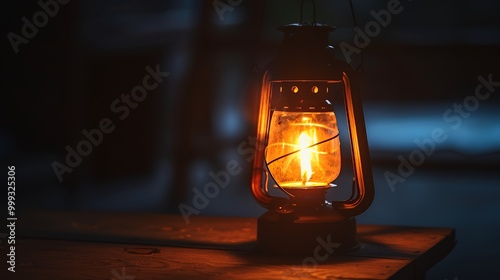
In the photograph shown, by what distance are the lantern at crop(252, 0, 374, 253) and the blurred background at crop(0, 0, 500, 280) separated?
117cm

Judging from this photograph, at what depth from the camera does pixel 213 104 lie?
2986 mm

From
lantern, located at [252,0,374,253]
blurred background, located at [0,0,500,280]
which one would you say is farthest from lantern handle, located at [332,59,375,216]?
blurred background, located at [0,0,500,280]

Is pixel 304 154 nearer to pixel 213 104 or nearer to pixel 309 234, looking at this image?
pixel 309 234

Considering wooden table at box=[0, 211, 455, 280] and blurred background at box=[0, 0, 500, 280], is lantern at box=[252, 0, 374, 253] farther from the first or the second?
blurred background at box=[0, 0, 500, 280]

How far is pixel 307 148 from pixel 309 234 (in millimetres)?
168

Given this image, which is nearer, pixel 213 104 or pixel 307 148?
pixel 307 148

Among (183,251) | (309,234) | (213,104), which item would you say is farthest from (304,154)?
(213,104)

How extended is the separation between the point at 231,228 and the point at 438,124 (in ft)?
3.70

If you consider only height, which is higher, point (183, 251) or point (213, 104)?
point (213, 104)

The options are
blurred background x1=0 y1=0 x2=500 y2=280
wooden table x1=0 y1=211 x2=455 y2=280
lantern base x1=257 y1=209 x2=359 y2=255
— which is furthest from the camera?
blurred background x1=0 y1=0 x2=500 y2=280

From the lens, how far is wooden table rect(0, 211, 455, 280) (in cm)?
136

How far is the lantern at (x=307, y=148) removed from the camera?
60.7 inches

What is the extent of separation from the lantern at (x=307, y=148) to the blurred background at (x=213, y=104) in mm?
1174

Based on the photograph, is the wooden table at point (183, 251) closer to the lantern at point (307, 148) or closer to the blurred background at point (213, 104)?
Answer: the lantern at point (307, 148)
